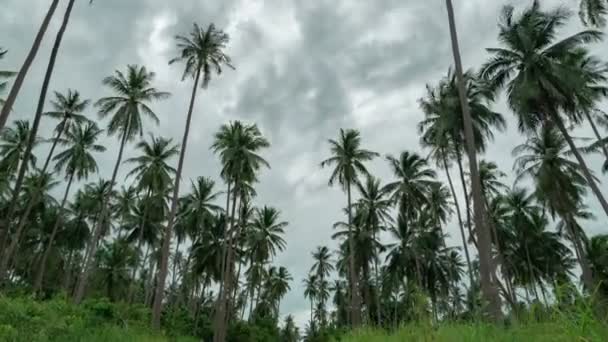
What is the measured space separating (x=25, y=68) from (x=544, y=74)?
76.7 ft

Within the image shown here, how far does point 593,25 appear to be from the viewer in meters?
20.1

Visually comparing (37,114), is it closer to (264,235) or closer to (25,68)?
(25,68)

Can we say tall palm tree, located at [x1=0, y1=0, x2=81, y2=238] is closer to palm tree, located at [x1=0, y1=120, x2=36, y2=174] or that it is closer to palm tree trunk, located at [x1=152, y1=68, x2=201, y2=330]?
palm tree trunk, located at [x1=152, y1=68, x2=201, y2=330]

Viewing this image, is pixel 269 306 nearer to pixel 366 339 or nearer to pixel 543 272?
pixel 543 272

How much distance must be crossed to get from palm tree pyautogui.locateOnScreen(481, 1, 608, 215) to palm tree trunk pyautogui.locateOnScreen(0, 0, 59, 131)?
2118 cm

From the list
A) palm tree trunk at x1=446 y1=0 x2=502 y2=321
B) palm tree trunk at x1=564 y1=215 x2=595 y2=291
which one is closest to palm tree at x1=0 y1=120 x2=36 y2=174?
palm tree trunk at x1=446 y1=0 x2=502 y2=321

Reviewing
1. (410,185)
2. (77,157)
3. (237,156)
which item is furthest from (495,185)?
(77,157)

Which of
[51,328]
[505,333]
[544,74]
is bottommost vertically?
[505,333]

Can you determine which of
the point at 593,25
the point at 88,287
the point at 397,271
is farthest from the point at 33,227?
the point at 593,25

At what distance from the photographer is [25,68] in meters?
15.5

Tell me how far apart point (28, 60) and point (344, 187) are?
27.1 m

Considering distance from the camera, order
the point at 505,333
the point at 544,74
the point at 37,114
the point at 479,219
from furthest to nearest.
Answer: the point at 544,74 < the point at 37,114 < the point at 479,219 < the point at 505,333

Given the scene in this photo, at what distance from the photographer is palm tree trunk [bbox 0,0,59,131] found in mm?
14711

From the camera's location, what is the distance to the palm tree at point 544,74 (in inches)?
834
